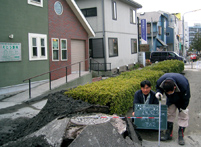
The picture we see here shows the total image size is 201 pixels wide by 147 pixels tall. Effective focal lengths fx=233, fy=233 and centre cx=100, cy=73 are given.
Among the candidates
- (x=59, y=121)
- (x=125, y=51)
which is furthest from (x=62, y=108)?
(x=125, y=51)

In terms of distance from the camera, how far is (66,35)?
14.0 metres

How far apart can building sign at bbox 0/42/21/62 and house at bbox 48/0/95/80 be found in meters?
2.26

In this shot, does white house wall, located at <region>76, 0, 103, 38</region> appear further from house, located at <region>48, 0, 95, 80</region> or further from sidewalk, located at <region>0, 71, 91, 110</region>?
sidewalk, located at <region>0, 71, 91, 110</region>

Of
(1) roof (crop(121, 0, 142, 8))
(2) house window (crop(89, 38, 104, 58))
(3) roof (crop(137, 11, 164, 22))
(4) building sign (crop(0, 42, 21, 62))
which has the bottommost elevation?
(4) building sign (crop(0, 42, 21, 62))

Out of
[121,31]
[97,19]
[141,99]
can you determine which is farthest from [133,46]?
[141,99]

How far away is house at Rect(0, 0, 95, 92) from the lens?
10.1 meters

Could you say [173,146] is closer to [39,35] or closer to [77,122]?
[77,122]

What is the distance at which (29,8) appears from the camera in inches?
440

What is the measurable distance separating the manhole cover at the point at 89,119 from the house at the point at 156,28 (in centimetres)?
3743

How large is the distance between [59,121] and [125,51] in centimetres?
1758

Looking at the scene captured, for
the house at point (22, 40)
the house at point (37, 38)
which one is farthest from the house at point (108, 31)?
the house at point (22, 40)

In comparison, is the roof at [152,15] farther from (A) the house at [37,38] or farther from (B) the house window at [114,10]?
(A) the house at [37,38]

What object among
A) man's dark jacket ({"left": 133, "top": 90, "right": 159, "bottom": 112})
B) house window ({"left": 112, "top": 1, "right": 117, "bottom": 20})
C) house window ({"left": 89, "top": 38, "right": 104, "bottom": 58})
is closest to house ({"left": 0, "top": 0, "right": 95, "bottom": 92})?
house window ({"left": 89, "top": 38, "right": 104, "bottom": 58})

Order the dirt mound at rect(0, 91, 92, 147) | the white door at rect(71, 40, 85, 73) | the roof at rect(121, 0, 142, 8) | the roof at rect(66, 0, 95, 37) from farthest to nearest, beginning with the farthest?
1. the roof at rect(121, 0, 142, 8)
2. the white door at rect(71, 40, 85, 73)
3. the roof at rect(66, 0, 95, 37)
4. the dirt mound at rect(0, 91, 92, 147)
